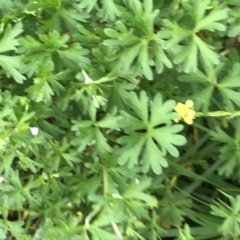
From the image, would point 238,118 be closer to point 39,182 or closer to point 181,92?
point 181,92

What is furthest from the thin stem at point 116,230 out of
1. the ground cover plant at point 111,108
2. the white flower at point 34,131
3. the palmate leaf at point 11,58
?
the palmate leaf at point 11,58

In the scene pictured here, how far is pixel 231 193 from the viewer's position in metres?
1.45

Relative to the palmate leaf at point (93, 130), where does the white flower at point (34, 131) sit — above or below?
below

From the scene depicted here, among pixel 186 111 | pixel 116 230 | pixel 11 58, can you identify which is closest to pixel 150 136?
pixel 186 111

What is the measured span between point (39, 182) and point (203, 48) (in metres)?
0.53

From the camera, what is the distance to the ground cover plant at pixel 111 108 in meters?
1.16

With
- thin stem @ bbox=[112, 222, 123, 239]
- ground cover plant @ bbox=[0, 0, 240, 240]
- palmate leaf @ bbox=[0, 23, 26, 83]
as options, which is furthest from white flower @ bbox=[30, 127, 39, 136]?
thin stem @ bbox=[112, 222, 123, 239]

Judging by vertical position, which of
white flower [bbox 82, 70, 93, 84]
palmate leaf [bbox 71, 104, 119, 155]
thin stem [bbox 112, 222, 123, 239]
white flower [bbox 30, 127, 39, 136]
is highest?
white flower [bbox 82, 70, 93, 84]

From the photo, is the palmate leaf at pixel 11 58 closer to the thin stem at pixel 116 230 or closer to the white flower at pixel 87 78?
the white flower at pixel 87 78

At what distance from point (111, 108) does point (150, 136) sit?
0.14 meters

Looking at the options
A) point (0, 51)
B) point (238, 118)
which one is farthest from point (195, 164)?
point (0, 51)

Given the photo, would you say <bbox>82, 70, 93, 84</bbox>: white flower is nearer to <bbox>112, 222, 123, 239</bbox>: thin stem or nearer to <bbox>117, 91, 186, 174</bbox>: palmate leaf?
<bbox>117, 91, 186, 174</bbox>: palmate leaf

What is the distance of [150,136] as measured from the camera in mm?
1169

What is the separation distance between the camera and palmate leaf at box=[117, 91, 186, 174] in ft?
3.77
